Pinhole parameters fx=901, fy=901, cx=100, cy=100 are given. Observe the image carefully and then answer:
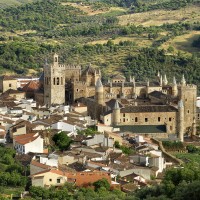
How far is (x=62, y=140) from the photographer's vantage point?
47500 mm

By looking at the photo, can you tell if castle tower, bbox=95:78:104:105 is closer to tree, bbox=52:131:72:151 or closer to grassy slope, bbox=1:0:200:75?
tree, bbox=52:131:72:151

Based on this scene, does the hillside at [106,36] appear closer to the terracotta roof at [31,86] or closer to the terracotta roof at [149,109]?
the terracotta roof at [31,86]

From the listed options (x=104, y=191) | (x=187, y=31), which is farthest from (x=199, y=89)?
(x=104, y=191)

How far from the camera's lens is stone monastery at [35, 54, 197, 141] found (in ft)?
181

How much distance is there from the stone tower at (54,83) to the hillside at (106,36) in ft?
85.6

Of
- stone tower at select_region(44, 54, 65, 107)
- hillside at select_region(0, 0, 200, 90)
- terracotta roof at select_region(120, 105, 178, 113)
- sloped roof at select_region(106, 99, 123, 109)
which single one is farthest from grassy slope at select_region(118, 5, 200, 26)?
terracotta roof at select_region(120, 105, 178, 113)

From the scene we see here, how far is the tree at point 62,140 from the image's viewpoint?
154 feet

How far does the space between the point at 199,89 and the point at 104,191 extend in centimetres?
4221

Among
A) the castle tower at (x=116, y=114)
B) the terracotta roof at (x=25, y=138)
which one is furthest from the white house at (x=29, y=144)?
the castle tower at (x=116, y=114)

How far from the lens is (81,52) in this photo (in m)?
94.4

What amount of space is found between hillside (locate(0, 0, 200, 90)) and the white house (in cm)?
3916

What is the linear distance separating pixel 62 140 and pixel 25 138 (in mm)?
2317

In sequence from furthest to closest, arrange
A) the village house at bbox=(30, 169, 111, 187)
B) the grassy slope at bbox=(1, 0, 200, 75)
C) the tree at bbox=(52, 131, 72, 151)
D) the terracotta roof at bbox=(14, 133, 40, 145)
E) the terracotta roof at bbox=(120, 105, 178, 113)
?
the grassy slope at bbox=(1, 0, 200, 75)
the terracotta roof at bbox=(120, 105, 178, 113)
the tree at bbox=(52, 131, 72, 151)
the terracotta roof at bbox=(14, 133, 40, 145)
the village house at bbox=(30, 169, 111, 187)

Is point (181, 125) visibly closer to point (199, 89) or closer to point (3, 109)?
point (3, 109)
